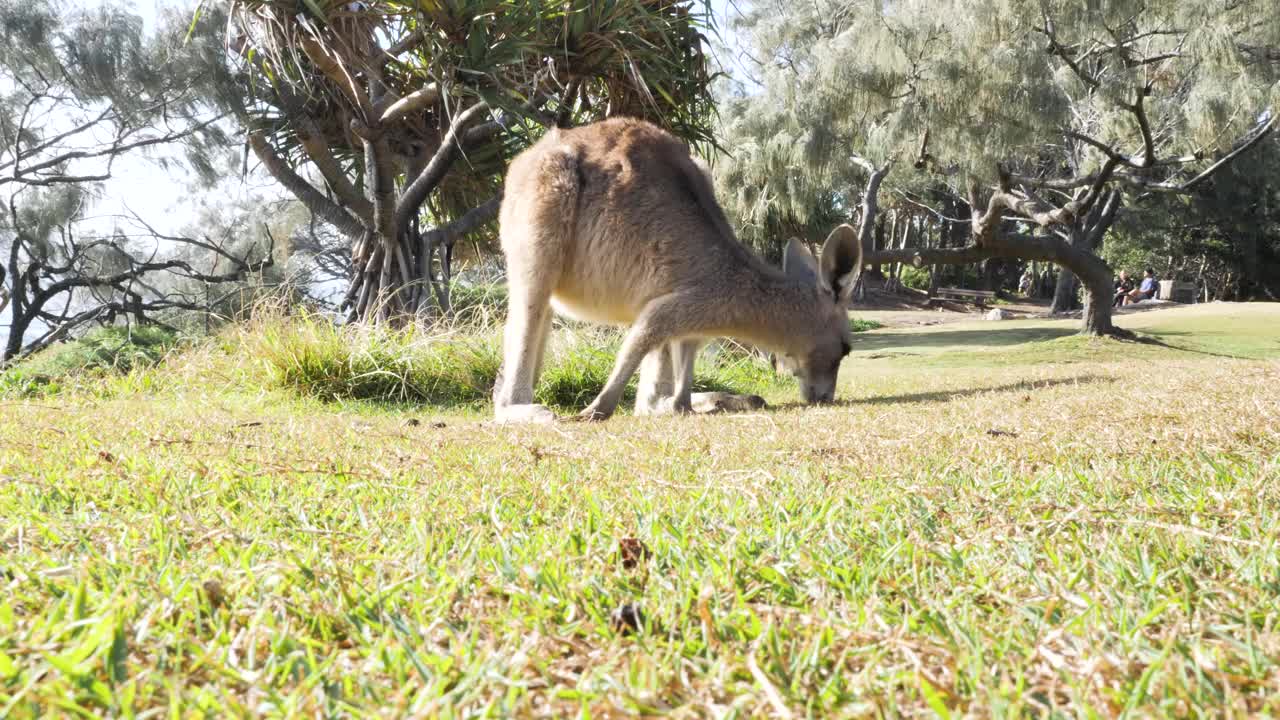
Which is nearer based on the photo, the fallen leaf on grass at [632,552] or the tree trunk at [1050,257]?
the fallen leaf on grass at [632,552]

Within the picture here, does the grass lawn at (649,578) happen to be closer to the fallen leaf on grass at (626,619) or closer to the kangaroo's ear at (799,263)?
the fallen leaf on grass at (626,619)

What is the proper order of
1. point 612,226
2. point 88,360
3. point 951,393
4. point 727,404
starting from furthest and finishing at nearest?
1. point 88,360
2. point 951,393
3. point 727,404
4. point 612,226

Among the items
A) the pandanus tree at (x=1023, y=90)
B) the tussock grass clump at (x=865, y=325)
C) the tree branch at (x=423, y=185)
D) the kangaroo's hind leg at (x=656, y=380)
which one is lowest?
the tussock grass clump at (x=865, y=325)

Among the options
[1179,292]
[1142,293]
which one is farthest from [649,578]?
[1179,292]

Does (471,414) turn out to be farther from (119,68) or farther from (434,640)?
(119,68)

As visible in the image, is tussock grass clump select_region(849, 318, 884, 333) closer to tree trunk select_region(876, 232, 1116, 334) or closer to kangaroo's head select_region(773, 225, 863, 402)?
tree trunk select_region(876, 232, 1116, 334)

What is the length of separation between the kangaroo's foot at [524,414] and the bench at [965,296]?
36908 mm

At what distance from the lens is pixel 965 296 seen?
40.4 m

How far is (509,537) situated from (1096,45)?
50.0ft

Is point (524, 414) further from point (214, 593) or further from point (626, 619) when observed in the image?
point (626, 619)

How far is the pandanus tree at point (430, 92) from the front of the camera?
6910 millimetres

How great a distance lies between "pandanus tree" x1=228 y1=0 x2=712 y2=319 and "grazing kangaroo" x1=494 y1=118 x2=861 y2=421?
144cm

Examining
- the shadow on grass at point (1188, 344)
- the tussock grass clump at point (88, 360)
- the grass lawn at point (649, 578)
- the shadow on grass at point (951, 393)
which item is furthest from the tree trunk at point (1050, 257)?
the grass lawn at point (649, 578)

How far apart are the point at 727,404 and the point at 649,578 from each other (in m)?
4.09
